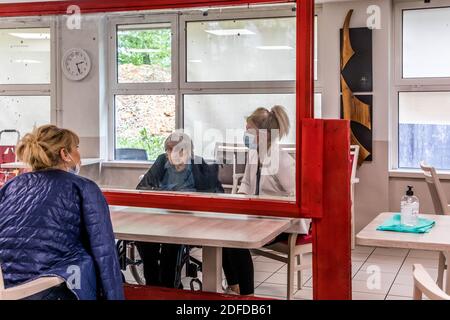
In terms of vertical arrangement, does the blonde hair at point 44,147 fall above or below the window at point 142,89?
below

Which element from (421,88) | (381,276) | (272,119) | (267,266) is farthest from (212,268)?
(421,88)

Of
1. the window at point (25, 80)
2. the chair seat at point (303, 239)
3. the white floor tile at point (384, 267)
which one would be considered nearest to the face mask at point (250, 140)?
the chair seat at point (303, 239)

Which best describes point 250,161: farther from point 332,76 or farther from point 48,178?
point 332,76

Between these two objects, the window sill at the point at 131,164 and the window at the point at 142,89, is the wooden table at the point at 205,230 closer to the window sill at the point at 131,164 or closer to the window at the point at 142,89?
the window sill at the point at 131,164

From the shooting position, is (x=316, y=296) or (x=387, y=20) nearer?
(x=316, y=296)

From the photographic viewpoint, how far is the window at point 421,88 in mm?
5848

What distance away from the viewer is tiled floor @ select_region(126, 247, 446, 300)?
13.3ft

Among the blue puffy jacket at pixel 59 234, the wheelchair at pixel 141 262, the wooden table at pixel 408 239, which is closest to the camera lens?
the blue puffy jacket at pixel 59 234

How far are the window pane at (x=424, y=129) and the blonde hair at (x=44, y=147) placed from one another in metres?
4.63

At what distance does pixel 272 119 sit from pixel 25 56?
1991 mm

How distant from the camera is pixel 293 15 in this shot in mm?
2465

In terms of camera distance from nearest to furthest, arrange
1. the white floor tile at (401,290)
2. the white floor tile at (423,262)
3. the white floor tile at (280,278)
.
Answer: the white floor tile at (401,290)
the white floor tile at (280,278)
the white floor tile at (423,262)

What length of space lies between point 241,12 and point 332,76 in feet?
11.2
